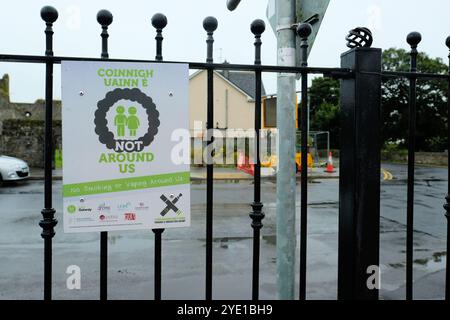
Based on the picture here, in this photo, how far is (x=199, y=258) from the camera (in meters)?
5.40

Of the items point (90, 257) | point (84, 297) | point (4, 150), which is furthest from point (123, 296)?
point (4, 150)

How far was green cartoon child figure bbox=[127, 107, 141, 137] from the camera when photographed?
1.65 meters

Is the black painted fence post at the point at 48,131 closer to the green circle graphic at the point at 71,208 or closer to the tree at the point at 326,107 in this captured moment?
the green circle graphic at the point at 71,208

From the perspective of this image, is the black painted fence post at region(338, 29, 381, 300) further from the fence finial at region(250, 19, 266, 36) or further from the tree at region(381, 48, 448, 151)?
the tree at region(381, 48, 448, 151)

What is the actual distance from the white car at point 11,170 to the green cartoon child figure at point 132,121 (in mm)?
13574

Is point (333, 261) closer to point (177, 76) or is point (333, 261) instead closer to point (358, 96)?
point (358, 96)

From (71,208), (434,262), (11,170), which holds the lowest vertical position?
(434,262)

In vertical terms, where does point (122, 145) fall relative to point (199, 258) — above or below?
above

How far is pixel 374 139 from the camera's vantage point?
1824mm

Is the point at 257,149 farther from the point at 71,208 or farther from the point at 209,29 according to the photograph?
the point at 71,208

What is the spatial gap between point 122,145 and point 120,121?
10 cm

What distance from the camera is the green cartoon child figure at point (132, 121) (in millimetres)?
1646

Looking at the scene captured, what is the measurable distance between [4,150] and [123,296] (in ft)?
63.5

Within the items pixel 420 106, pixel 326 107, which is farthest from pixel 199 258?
pixel 326 107
